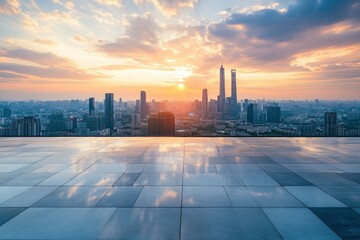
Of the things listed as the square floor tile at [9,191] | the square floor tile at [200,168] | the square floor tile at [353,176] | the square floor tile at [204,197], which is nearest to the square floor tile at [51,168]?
the square floor tile at [9,191]

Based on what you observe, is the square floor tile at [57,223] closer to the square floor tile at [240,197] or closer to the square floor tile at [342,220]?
the square floor tile at [240,197]

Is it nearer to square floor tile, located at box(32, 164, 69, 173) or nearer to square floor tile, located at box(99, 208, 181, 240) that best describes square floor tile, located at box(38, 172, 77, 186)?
square floor tile, located at box(32, 164, 69, 173)

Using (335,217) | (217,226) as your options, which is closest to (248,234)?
(217,226)

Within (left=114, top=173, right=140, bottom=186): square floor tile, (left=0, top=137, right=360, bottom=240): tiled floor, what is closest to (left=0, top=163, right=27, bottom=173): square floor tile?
(left=0, top=137, right=360, bottom=240): tiled floor

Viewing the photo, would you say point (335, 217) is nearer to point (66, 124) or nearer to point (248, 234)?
point (248, 234)

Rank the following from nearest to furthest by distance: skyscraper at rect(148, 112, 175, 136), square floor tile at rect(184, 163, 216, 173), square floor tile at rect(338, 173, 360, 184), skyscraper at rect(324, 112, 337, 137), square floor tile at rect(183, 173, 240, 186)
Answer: square floor tile at rect(183, 173, 240, 186)
square floor tile at rect(338, 173, 360, 184)
square floor tile at rect(184, 163, 216, 173)
skyscraper at rect(324, 112, 337, 137)
skyscraper at rect(148, 112, 175, 136)

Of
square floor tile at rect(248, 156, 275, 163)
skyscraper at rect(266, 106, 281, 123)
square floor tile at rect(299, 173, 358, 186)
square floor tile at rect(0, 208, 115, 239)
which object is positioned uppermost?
skyscraper at rect(266, 106, 281, 123)
